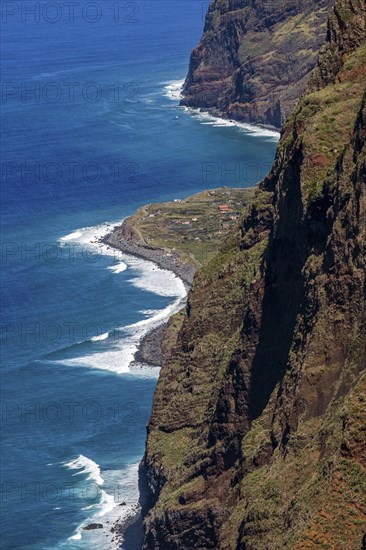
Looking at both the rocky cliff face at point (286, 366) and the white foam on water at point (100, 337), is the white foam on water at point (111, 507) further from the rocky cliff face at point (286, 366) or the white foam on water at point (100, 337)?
the white foam on water at point (100, 337)

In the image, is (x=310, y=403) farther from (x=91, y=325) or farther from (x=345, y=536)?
(x=91, y=325)

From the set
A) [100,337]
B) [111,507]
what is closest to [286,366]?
[111,507]

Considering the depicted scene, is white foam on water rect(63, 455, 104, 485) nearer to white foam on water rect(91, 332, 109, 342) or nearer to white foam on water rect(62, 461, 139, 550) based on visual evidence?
white foam on water rect(62, 461, 139, 550)

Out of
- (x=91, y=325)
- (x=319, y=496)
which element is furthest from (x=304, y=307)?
(x=91, y=325)

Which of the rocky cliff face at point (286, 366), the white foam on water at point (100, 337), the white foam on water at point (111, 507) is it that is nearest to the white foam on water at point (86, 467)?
the white foam on water at point (111, 507)

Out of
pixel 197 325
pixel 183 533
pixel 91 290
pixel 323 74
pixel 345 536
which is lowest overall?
pixel 91 290

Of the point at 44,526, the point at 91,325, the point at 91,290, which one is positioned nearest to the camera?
the point at 44,526

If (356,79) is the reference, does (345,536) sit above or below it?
below
